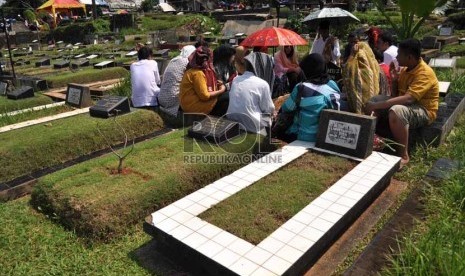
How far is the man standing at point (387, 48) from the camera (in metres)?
5.75

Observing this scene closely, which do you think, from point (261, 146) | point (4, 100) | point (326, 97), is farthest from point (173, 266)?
point (4, 100)

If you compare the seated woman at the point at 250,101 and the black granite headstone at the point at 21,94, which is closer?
the seated woman at the point at 250,101

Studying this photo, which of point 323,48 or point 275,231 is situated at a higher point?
point 323,48

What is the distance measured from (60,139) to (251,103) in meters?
2.49

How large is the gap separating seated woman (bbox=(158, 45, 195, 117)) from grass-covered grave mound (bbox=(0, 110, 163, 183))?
257 mm

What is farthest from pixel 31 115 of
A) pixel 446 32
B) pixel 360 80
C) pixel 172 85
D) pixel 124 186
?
pixel 446 32

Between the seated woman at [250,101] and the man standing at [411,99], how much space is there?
50.5 inches

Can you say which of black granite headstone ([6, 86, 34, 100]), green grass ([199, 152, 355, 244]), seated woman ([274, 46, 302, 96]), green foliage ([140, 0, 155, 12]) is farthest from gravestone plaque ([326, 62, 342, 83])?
green foliage ([140, 0, 155, 12])

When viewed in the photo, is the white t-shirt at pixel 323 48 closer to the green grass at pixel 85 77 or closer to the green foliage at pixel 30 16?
the green grass at pixel 85 77

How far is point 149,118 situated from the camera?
580cm

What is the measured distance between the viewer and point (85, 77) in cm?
988

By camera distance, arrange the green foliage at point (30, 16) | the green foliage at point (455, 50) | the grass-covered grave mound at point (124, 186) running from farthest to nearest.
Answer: the green foliage at point (30, 16) → the green foliage at point (455, 50) → the grass-covered grave mound at point (124, 186)

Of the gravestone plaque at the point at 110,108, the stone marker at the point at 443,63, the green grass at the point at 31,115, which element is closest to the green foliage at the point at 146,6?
the green grass at the point at 31,115

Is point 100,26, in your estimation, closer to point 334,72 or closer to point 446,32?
point 446,32
